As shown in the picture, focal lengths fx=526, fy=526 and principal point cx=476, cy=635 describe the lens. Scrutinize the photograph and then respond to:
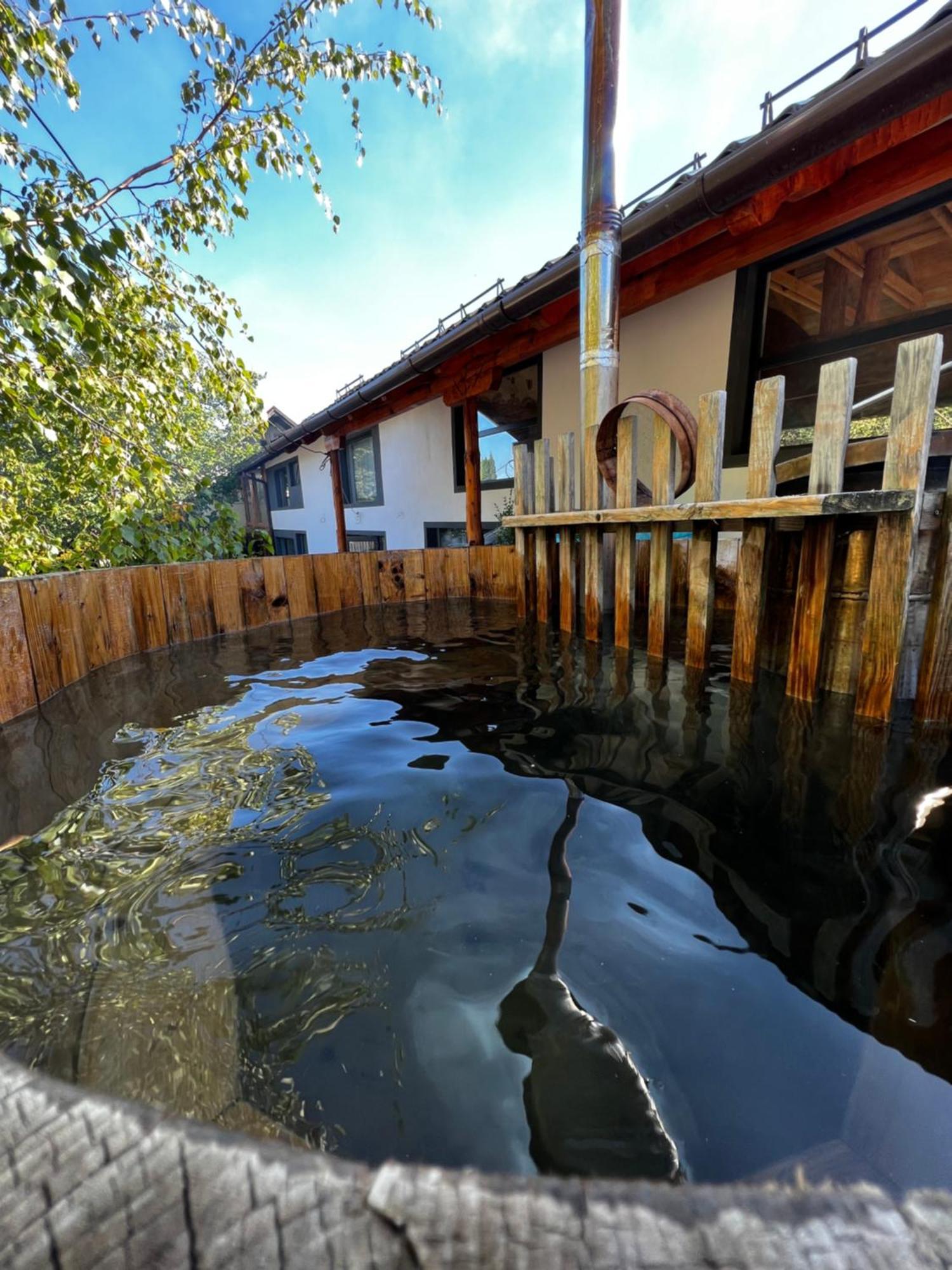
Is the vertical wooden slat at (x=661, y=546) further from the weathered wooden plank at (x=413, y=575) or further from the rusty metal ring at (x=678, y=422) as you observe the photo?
the weathered wooden plank at (x=413, y=575)

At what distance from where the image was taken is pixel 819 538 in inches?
93.1

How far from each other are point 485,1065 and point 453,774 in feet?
3.51

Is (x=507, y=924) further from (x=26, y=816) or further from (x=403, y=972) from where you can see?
(x=26, y=816)

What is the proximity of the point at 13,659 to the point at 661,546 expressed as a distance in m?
3.47

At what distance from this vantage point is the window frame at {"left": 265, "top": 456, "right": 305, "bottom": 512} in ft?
51.0

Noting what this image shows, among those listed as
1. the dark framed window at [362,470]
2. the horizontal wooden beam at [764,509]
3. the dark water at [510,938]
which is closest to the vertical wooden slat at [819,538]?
the horizontal wooden beam at [764,509]

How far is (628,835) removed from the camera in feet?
5.13

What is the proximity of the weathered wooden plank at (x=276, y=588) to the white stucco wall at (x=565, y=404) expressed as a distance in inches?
118

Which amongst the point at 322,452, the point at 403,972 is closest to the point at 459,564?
the point at 403,972

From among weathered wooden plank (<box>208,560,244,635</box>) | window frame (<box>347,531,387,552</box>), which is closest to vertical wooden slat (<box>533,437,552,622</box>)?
weathered wooden plank (<box>208,560,244,635</box>)

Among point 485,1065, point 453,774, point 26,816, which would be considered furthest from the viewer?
point 453,774

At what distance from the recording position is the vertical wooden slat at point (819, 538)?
2.23m

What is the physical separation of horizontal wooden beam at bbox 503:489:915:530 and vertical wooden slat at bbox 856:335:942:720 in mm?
76

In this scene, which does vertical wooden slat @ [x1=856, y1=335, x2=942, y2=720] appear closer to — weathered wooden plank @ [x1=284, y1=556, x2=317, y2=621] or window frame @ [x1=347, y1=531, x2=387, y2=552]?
weathered wooden plank @ [x1=284, y1=556, x2=317, y2=621]
